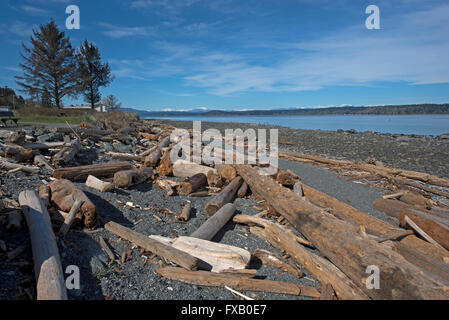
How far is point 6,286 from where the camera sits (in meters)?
2.65

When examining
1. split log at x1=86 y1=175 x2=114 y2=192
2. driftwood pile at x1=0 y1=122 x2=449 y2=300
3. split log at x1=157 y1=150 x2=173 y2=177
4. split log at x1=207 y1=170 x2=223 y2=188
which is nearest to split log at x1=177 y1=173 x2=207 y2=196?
driftwood pile at x1=0 y1=122 x2=449 y2=300

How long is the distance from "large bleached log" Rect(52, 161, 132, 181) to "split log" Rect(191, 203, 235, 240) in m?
3.28

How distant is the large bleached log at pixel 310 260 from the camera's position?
116 inches

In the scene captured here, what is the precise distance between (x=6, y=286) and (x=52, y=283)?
0.53m

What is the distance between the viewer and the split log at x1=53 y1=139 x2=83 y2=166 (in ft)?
22.0

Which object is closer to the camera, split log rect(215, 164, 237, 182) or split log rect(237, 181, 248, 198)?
split log rect(237, 181, 248, 198)

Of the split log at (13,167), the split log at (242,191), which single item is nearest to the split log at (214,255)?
the split log at (242,191)

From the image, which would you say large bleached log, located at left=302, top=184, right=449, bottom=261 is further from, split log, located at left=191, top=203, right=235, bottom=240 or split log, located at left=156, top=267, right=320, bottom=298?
split log, located at left=191, top=203, right=235, bottom=240

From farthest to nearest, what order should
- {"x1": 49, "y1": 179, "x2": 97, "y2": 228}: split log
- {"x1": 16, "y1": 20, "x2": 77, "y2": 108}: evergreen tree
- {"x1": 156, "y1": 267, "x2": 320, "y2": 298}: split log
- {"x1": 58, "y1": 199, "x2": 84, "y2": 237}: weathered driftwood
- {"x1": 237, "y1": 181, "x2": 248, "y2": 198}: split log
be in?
{"x1": 16, "y1": 20, "x2": 77, "y2": 108}: evergreen tree < {"x1": 237, "y1": 181, "x2": 248, "y2": 198}: split log < {"x1": 49, "y1": 179, "x2": 97, "y2": 228}: split log < {"x1": 58, "y1": 199, "x2": 84, "y2": 237}: weathered driftwood < {"x1": 156, "y1": 267, "x2": 320, "y2": 298}: split log

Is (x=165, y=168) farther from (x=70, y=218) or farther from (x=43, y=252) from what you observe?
(x=43, y=252)

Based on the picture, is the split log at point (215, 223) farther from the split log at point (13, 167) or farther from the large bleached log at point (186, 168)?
the split log at point (13, 167)

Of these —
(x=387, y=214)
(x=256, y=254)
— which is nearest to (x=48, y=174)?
(x=256, y=254)

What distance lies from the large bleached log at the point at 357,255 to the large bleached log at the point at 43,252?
3.26 metres
